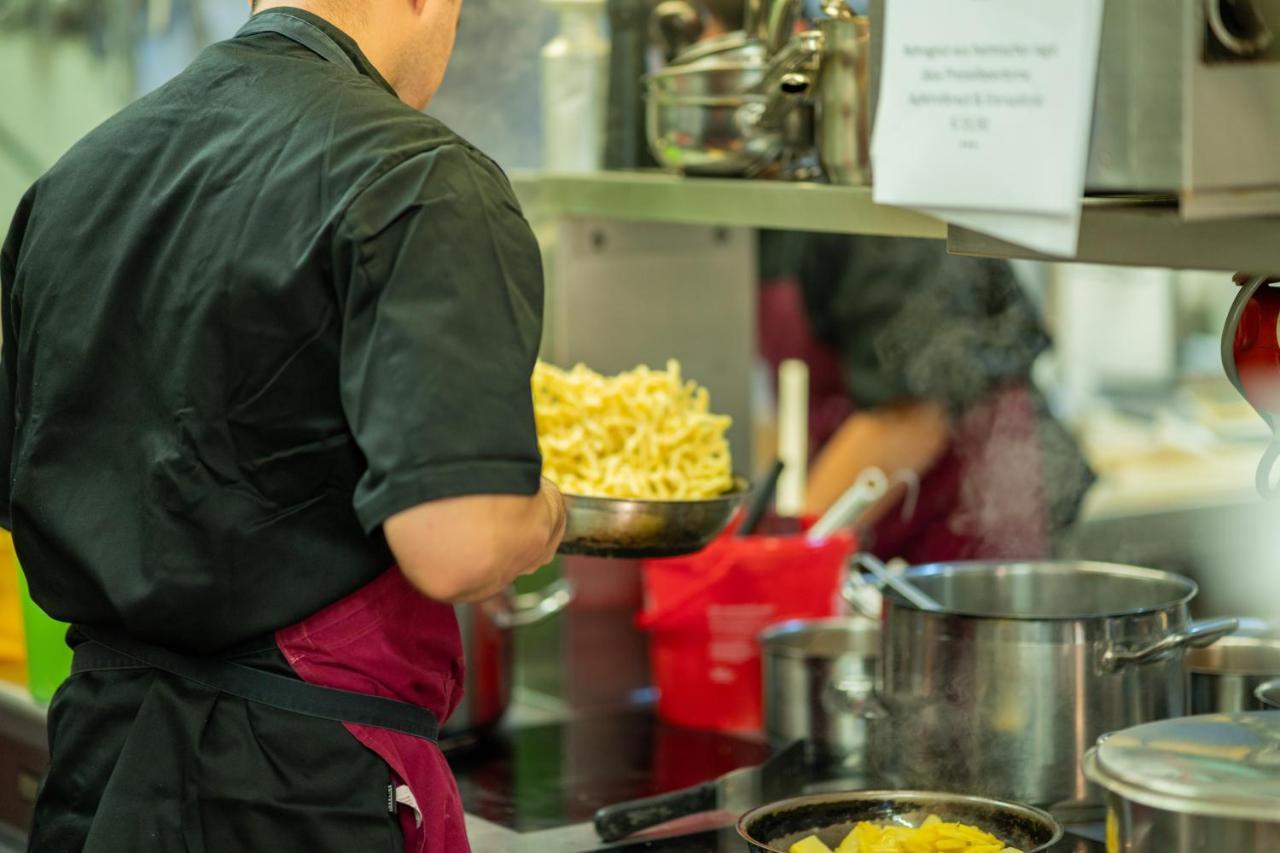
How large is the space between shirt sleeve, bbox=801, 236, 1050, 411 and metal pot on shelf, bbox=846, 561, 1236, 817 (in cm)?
143

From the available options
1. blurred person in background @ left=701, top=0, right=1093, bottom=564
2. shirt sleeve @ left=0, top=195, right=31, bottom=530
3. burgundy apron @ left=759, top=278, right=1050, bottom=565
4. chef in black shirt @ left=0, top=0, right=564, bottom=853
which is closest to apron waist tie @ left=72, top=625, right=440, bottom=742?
chef in black shirt @ left=0, top=0, right=564, bottom=853

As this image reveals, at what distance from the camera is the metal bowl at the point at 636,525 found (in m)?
1.73

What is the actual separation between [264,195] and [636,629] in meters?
1.26

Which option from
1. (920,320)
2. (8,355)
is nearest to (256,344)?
(8,355)

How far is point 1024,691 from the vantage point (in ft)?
5.28

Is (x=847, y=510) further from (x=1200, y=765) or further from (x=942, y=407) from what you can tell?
(x=1200, y=765)

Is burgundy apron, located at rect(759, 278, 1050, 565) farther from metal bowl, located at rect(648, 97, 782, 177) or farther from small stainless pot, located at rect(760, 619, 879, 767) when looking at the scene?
metal bowl, located at rect(648, 97, 782, 177)

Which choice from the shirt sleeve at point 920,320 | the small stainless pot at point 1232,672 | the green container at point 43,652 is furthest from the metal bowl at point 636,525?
the shirt sleeve at point 920,320

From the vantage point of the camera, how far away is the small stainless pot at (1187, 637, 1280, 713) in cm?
176

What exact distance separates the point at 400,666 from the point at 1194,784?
651 mm

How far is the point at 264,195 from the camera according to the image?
1.32 meters

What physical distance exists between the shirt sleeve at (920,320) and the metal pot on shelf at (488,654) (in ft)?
3.74

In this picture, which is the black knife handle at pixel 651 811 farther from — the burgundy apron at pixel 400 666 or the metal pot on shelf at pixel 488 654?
the metal pot on shelf at pixel 488 654

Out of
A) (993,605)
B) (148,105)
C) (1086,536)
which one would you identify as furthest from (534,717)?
(1086,536)
